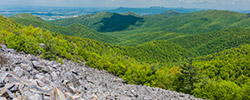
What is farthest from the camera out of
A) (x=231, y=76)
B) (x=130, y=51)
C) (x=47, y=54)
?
(x=130, y=51)

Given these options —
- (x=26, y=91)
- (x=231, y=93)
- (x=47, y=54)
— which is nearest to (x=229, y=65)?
(x=231, y=93)

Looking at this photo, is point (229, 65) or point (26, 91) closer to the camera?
point (26, 91)

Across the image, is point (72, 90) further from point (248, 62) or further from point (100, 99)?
point (248, 62)

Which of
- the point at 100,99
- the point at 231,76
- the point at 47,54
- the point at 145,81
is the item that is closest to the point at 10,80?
the point at 100,99

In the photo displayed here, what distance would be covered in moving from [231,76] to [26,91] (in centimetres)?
12948

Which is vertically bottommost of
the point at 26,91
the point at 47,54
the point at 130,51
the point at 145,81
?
the point at 130,51

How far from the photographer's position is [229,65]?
4719 inches

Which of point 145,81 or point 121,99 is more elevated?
point 121,99

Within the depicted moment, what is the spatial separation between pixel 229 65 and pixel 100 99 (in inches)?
5114

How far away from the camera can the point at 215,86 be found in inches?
1836

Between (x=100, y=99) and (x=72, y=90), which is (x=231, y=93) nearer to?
(x=100, y=99)

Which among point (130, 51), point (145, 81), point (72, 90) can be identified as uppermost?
point (72, 90)

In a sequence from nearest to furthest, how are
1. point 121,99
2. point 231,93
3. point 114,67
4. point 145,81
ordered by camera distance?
point 121,99
point 231,93
point 145,81
point 114,67

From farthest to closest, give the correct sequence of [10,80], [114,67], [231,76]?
[231,76] → [114,67] → [10,80]
